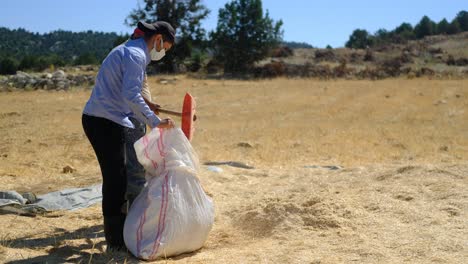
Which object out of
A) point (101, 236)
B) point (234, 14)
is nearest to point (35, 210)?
point (101, 236)

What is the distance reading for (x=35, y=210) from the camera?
4879 mm

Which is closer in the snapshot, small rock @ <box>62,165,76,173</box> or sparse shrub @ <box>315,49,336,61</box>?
small rock @ <box>62,165,76,173</box>

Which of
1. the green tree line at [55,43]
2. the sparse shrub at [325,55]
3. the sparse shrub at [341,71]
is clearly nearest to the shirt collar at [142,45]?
the sparse shrub at [341,71]

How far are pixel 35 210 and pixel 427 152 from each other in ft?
20.1

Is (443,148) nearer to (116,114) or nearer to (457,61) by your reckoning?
(116,114)

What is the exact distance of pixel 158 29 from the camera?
12.4ft

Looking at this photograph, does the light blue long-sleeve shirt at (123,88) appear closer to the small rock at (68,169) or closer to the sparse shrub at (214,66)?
the small rock at (68,169)

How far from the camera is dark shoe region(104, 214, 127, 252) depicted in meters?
3.76

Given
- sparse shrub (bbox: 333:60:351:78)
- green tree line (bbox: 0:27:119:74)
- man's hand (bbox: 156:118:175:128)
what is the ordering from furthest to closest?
green tree line (bbox: 0:27:119:74) < sparse shrub (bbox: 333:60:351:78) < man's hand (bbox: 156:118:175:128)

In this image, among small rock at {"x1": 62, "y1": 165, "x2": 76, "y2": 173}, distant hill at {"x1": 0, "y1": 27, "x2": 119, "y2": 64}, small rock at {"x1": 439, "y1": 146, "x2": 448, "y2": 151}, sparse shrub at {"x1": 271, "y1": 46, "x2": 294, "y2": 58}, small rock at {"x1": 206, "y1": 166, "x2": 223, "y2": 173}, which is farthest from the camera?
distant hill at {"x1": 0, "y1": 27, "x2": 119, "y2": 64}

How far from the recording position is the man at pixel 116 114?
3525mm

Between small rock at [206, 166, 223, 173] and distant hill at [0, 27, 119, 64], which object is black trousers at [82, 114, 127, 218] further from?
distant hill at [0, 27, 119, 64]

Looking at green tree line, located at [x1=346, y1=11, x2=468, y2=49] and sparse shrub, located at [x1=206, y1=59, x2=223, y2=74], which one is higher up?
green tree line, located at [x1=346, y1=11, x2=468, y2=49]

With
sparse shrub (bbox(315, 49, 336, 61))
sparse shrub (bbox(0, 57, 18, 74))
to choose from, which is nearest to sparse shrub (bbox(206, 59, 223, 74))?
sparse shrub (bbox(315, 49, 336, 61))
